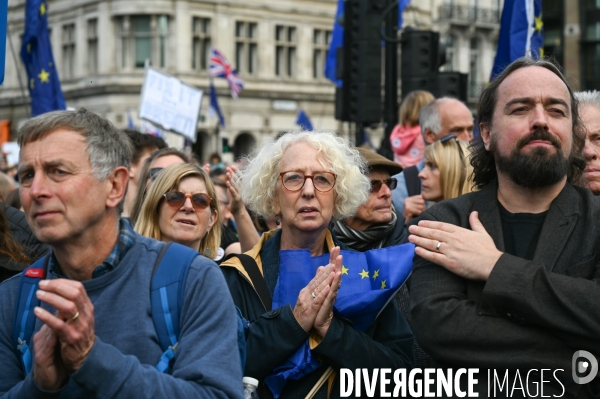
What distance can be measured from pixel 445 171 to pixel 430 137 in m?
1.52

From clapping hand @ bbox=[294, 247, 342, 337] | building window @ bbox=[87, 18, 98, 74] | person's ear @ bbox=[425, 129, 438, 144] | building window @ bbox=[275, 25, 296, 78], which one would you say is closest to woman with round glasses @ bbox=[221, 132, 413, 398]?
clapping hand @ bbox=[294, 247, 342, 337]

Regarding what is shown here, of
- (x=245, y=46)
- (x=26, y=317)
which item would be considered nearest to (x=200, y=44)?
(x=245, y=46)

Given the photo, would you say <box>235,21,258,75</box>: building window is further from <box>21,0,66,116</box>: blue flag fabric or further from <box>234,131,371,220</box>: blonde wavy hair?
<box>234,131,371,220</box>: blonde wavy hair

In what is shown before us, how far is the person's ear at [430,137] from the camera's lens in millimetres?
7102

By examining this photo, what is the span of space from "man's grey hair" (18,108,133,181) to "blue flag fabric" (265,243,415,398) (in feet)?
3.96

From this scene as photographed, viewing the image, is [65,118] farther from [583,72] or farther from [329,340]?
[583,72]

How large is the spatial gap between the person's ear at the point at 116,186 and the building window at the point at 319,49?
144ft

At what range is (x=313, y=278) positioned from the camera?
151 inches

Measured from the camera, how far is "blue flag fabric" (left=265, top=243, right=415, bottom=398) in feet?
12.5

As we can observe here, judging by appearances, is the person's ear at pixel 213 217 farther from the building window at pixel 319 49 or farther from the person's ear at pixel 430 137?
the building window at pixel 319 49

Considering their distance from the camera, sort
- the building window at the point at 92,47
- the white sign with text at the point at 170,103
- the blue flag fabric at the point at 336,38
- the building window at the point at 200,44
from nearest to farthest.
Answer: the white sign with text at the point at 170,103 < the blue flag fabric at the point at 336,38 < the building window at the point at 200,44 < the building window at the point at 92,47

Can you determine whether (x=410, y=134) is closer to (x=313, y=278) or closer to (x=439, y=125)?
(x=439, y=125)

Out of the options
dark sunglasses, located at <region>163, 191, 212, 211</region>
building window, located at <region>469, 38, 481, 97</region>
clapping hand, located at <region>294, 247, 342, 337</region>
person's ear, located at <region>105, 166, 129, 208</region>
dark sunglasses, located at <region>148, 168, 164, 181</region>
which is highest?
building window, located at <region>469, 38, 481, 97</region>

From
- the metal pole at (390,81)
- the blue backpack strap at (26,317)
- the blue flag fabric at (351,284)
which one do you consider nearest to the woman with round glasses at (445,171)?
the blue flag fabric at (351,284)
